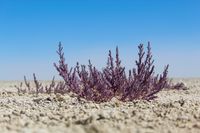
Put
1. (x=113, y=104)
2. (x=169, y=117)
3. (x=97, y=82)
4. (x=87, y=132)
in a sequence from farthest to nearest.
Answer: (x=97, y=82)
(x=113, y=104)
(x=169, y=117)
(x=87, y=132)

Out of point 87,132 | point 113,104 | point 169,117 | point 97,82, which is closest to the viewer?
point 87,132

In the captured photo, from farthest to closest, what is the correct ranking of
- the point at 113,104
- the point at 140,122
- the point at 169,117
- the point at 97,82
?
the point at 97,82 → the point at 113,104 → the point at 169,117 → the point at 140,122

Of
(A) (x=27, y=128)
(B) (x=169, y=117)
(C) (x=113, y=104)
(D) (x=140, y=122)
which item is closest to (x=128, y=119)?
(D) (x=140, y=122)

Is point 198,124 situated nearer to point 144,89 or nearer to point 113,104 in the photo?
point 113,104

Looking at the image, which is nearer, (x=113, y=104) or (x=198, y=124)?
(x=198, y=124)

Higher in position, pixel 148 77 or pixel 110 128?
pixel 148 77

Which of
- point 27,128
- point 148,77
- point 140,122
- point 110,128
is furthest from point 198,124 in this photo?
point 148,77

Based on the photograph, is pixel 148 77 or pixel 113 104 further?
pixel 148 77

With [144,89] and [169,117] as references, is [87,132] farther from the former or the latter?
[144,89]

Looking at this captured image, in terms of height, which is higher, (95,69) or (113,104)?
(95,69)
